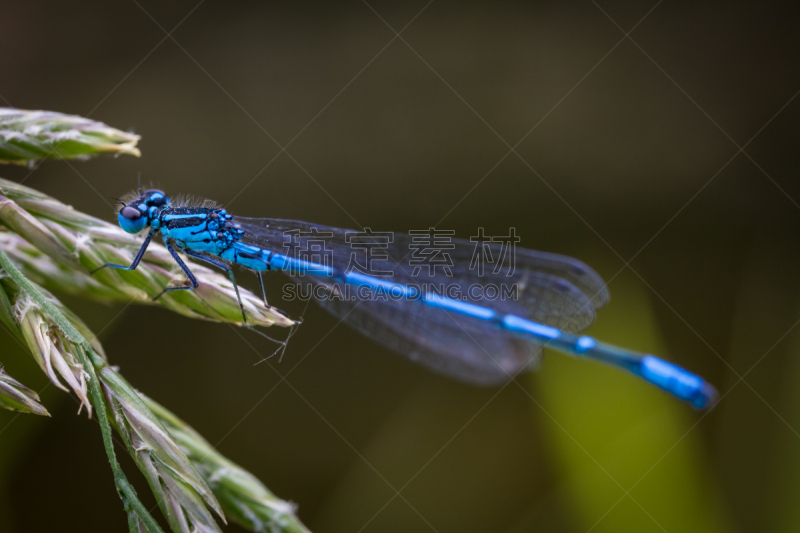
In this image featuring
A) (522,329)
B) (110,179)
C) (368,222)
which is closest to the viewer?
(522,329)

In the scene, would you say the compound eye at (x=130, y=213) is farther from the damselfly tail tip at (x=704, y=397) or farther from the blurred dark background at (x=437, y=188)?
the damselfly tail tip at (x=704, y=397)

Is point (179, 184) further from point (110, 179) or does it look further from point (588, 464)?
point (588, 464)

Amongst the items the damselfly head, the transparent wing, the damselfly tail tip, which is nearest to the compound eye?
the damselfly head

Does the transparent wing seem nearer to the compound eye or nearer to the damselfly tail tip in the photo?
the compound eye

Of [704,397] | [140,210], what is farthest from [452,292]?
[140,210]

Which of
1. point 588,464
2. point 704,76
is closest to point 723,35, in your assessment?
point 704,76

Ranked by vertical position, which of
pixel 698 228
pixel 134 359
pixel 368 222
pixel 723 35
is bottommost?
pixel 134 359

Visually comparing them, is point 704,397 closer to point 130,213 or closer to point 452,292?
point 452,292
